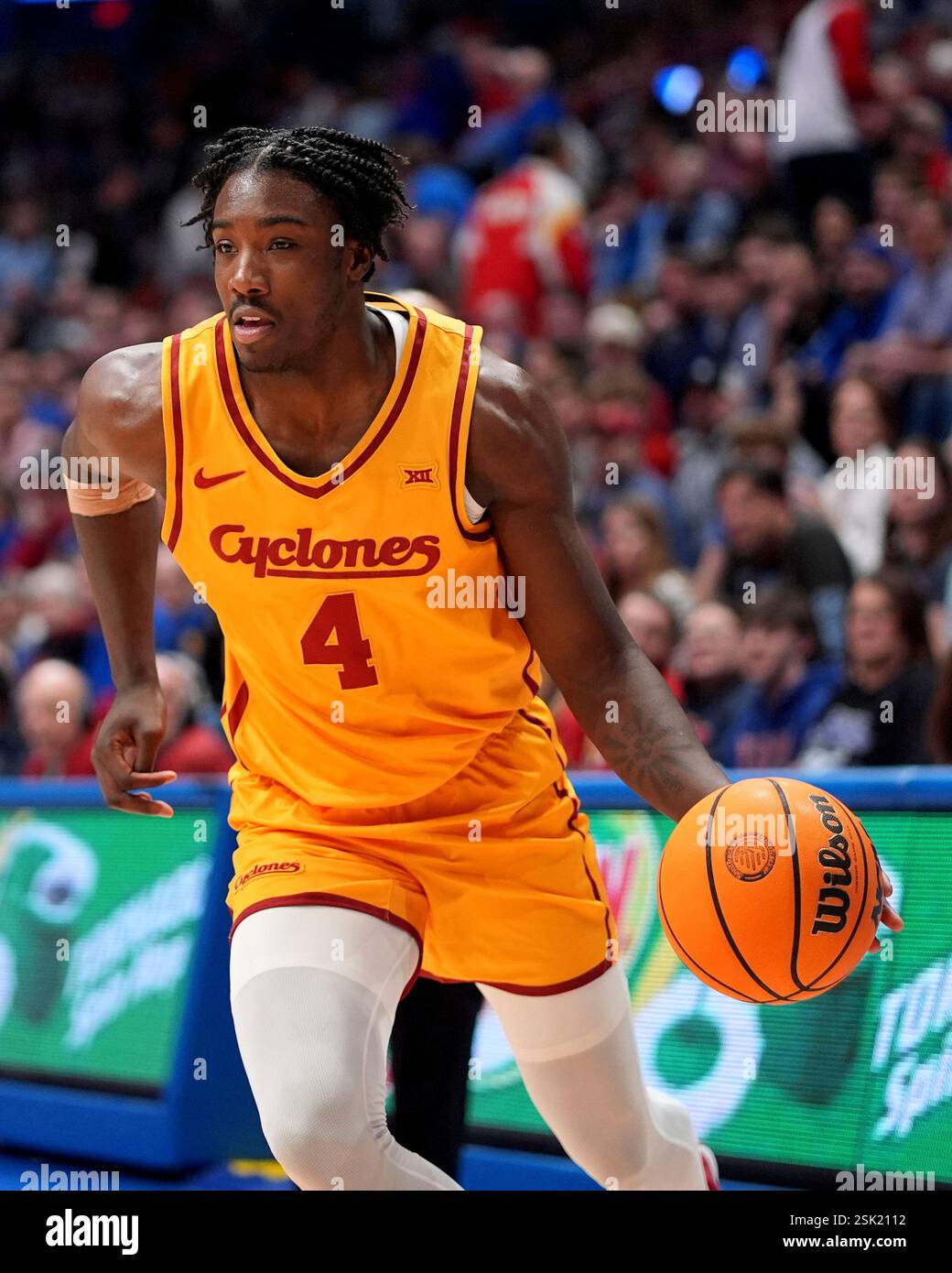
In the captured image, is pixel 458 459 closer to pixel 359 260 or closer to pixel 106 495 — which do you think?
pixel 359 260

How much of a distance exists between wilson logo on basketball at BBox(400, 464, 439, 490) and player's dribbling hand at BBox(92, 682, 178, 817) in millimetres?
769

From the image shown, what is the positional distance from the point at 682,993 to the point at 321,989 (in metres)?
1.75

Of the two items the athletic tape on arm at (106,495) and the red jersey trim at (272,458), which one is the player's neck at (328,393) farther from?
the athletic tape on arm at (106,495)

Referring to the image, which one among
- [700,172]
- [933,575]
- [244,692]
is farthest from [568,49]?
[244,692]

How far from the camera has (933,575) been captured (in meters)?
6.32

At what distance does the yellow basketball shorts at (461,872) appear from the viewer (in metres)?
3.17

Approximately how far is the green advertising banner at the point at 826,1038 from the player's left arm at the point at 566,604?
3.41ft

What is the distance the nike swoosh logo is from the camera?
3.12m

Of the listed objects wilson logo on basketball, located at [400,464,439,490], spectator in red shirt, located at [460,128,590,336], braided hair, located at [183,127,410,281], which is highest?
spectator in red shirt, located at [460,128,590,336]

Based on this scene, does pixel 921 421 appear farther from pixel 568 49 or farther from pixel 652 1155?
pixel 568 49

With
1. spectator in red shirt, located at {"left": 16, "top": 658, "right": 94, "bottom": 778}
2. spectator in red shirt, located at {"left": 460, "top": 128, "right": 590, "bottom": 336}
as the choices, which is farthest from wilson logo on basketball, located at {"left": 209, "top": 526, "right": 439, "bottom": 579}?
spectator in red shirt, located at {"left": 460, "top": 128, "right": 590, "bottom": 336}

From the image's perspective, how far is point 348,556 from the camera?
3098mm

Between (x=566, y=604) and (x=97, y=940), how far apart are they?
304 centimetres

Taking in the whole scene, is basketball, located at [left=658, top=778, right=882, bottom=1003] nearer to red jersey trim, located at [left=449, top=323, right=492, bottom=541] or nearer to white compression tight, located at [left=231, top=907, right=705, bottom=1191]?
white compression tight, located at [left=231, top=907, right=705, bottom=1191]
